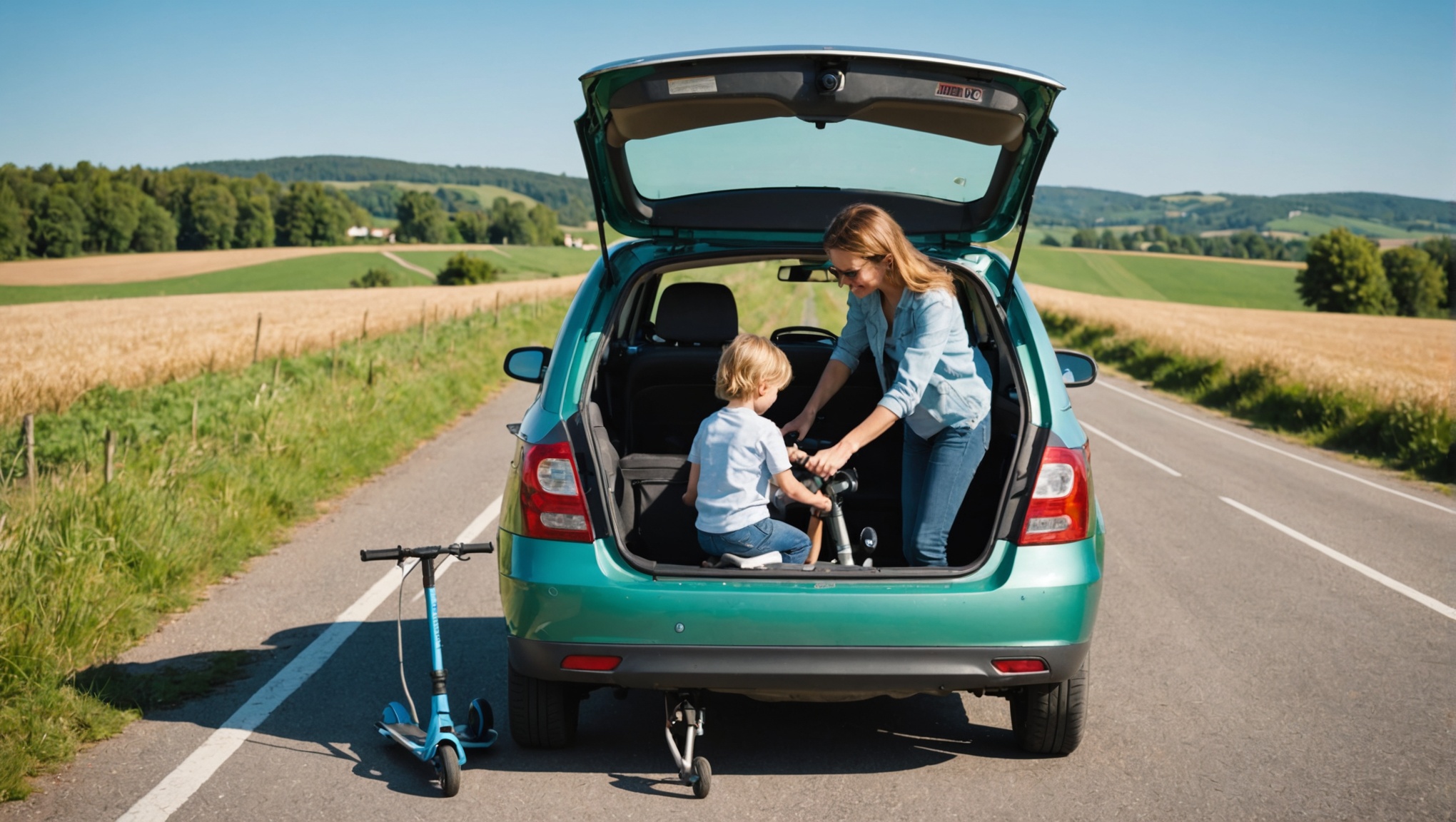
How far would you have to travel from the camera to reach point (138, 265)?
3007 inches

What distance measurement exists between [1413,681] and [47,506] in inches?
259

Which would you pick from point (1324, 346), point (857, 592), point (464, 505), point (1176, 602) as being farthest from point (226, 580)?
point (1324, 346)

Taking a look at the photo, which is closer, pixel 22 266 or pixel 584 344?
pixel 584 344

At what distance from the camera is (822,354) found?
213 inches

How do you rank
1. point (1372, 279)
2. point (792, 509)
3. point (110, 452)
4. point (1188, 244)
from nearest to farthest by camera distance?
point (792, 509), point (110, 452), point (1372, 279), point (1188, 244)

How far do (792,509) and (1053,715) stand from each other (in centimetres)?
123

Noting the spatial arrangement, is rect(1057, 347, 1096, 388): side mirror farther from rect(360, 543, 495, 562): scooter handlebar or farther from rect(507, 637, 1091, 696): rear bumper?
rect(360, 543, 495, 562): scooter handlebar

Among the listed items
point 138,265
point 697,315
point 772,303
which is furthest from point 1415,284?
point 697,315

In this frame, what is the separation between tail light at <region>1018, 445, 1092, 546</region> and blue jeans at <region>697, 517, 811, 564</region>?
744 mm

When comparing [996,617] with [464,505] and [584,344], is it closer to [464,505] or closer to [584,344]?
[584,344]

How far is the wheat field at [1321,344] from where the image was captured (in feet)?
56.4

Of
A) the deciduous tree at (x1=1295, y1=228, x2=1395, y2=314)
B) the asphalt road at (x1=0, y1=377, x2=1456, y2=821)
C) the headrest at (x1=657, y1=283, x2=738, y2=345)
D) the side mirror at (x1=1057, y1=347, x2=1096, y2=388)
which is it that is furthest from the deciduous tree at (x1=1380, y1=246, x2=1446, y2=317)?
the headrest at (x1=657, y1=283, x2=738, y2=345)

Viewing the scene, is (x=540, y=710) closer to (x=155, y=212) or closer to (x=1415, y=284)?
(x=155, y=212)

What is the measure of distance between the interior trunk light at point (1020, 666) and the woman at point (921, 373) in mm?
477
